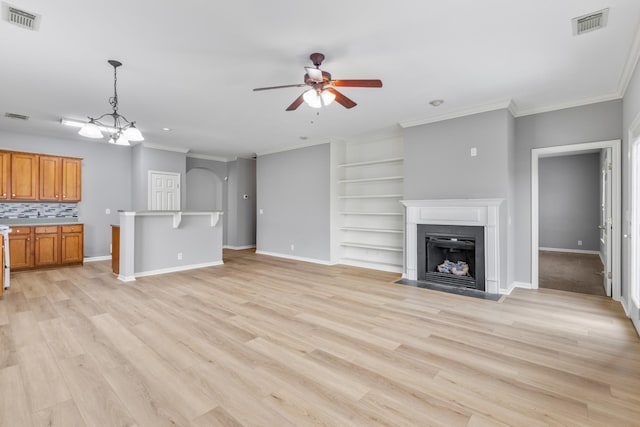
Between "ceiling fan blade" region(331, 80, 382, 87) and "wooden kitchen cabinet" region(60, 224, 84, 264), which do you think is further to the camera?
"wooden kitchen cabinet" region(60, 224, 84, 264)

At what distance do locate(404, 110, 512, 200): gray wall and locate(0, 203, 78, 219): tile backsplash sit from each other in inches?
277

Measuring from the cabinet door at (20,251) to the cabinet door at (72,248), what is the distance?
19.7 inches

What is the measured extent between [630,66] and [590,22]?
1218 mm

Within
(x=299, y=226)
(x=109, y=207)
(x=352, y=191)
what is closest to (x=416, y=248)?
(x=352, y=191)

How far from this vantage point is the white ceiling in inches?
96.0

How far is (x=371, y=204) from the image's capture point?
666 centimetres

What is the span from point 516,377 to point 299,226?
547cm

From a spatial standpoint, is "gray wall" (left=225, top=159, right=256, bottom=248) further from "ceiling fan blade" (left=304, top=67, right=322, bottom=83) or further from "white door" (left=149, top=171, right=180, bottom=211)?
"ceiling fan blade" (left=304, top=67, right=322, bottom=83)

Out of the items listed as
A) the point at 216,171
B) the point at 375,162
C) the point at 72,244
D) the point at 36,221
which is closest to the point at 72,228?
the point at 72,244

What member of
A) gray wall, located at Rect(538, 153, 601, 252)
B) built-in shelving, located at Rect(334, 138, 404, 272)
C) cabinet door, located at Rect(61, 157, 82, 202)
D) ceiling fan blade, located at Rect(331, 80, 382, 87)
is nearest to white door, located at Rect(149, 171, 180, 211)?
cabinet door, located at Rect(61, 157, 82, 202)

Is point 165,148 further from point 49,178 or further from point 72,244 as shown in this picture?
point 72,244

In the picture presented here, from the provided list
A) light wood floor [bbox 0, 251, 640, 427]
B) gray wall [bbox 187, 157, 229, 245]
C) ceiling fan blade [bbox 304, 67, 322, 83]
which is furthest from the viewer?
gray wall [bbox 187, 157, 229, 245]

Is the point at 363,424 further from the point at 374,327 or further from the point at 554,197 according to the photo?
the point at 554,197

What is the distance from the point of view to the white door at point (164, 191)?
7387 mm
